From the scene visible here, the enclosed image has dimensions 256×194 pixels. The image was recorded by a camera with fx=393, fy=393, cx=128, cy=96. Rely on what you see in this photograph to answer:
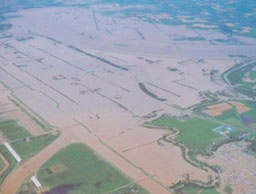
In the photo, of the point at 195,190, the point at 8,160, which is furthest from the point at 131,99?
the point at 195,190

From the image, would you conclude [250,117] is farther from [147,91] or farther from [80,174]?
[80,174]

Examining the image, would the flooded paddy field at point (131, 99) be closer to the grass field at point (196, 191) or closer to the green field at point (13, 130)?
the grass field at point (196, 191)

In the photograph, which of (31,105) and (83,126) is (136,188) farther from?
(31,105)

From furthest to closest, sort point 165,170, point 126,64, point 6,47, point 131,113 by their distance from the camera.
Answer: point 6,47, point 126,64, point 131,113, point 165,170

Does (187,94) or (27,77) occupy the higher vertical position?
(27,77)

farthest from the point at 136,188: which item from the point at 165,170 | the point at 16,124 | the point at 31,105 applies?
the point at 31,105

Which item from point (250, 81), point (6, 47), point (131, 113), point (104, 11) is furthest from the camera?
point (104, 11)

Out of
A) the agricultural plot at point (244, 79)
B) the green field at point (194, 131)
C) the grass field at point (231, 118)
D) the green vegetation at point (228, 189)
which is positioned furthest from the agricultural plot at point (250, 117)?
the green vegetation at point (228, 189)

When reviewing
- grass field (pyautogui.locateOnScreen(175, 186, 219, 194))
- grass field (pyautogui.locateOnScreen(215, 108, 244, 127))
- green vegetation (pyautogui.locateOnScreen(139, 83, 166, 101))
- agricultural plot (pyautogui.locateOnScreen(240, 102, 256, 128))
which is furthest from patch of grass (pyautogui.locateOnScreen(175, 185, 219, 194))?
green vegetation (pyautogui.locateOnScreen(139, 83, 166, 101))
